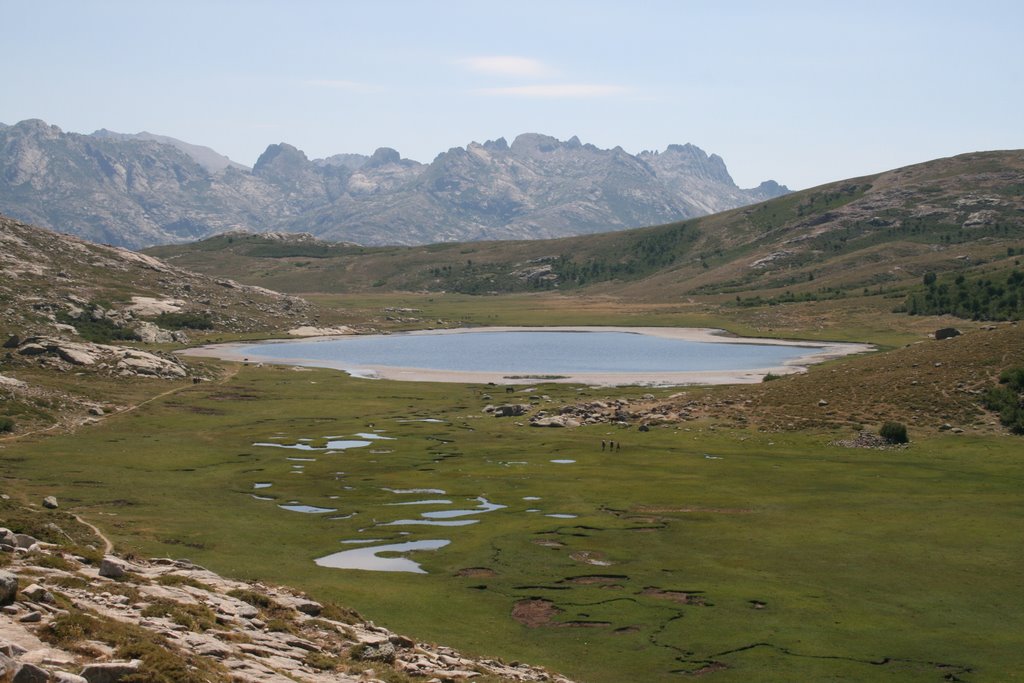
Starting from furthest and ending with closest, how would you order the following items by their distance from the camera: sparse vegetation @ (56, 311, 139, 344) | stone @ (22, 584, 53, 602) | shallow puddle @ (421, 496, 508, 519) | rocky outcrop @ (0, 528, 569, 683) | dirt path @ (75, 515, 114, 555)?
sparse vegetation @ (56, 311, 139, 344) → shallow puddle @ (421, 496, 508, 519) → dirt path @ (75, 515, 114, 555) → stone @ (22, 584, 53, 602) → rocky outcrop @ (0, 528, 569, 683)

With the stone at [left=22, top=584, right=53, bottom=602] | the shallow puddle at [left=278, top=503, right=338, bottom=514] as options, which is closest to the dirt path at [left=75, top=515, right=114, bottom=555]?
the shallow puddle at [left=278, top=503, right=338, bottom=514]

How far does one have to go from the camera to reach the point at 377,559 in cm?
5372

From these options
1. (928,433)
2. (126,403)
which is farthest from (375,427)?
(928,433)

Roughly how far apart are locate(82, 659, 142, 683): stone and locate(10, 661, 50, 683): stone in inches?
51.7

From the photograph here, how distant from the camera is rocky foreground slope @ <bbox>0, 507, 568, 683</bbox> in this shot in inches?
1005

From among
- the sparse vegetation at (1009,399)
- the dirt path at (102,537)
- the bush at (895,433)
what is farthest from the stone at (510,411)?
the dirt path at (102,537)

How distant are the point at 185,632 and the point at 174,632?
64 centimetres

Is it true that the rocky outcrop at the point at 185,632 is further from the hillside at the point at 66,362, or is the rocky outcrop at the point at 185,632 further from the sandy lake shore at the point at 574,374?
the sandy lake shore at the point at 574,374

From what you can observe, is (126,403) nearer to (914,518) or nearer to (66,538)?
(66,538)

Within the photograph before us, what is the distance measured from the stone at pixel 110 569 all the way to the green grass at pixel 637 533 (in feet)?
33.0

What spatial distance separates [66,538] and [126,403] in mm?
72940

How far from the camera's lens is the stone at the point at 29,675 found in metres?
22.0

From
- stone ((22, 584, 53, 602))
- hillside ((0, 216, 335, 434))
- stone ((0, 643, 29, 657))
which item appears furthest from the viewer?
hillside ((0, 216, 335, 434))

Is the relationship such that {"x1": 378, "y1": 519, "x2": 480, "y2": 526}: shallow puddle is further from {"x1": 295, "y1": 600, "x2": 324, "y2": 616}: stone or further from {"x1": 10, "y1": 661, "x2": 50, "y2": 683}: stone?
{"x1": 10, "y1": 661, "x2": 50, "y2": 683}: stone
